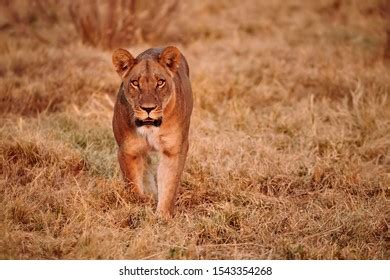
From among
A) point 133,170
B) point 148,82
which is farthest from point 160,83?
point 133,170

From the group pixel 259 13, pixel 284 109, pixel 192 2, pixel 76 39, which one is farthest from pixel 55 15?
pixel 284 109

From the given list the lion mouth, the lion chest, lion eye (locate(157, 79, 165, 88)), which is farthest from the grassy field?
lion eye (locate(157, 79, 165, 88))

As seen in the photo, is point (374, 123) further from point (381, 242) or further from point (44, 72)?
point (44, 72)

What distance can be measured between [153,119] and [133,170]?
1.32 feet

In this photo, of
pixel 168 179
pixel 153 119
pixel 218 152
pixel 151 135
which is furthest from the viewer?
pixel 218 152

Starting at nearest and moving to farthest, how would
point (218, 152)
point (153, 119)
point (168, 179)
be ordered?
point (153, 119)
point (168, 179)
point (218, 152)

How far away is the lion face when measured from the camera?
4.07 metres

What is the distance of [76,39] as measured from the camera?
838 centimetres

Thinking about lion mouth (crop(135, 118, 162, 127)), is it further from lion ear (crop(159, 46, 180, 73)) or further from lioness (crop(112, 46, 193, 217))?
lion ear (crop(159, 46, 180, 73))

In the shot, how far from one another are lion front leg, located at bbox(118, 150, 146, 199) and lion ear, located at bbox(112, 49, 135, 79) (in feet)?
1.54

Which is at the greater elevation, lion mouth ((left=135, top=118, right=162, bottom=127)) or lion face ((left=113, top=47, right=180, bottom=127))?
lion face ((left=113, top=47, right=180, bottom=127))

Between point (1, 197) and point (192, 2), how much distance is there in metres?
6.65

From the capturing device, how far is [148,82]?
4125 millimetres

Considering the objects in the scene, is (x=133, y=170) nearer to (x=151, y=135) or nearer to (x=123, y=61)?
(x=151, y=135)
